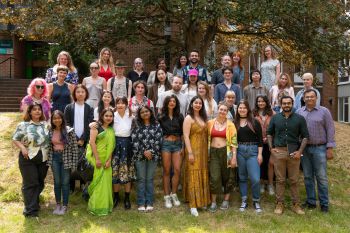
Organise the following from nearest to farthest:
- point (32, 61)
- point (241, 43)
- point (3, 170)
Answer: point (3, 170), point (241, 43), point (32, 61)

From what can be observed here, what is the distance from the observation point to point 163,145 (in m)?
6.90

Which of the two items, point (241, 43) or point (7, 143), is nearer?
point (7, 143)

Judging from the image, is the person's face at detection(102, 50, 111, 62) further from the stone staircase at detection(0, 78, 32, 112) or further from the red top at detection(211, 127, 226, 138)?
the stone staircase at detection(0, 78, 32, 112)

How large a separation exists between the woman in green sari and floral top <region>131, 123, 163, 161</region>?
39 cm

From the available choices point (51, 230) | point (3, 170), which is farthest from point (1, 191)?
point (51, 230)

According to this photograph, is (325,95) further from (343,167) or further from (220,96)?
(220,96)

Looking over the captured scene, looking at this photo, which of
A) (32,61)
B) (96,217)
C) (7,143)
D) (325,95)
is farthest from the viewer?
(325,95)

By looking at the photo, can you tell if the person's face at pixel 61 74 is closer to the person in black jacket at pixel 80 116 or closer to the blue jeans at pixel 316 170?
the person in black jacket at pixel 80 116

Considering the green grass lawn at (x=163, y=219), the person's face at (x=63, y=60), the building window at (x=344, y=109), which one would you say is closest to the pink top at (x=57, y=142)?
the green grass lawn at (x=163, y=219)

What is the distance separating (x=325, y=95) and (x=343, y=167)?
63.7 feet

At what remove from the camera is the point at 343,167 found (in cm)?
1029

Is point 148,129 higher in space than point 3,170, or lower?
higher

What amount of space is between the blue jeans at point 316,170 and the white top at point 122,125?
3207 mm

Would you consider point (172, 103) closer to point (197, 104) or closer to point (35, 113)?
point (197, 104)
